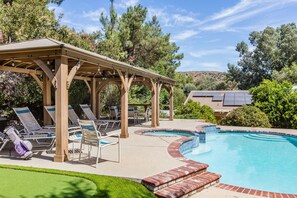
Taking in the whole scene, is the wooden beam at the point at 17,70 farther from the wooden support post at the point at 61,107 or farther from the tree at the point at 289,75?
the tree at the point at 289,75

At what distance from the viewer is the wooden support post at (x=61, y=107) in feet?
21.9

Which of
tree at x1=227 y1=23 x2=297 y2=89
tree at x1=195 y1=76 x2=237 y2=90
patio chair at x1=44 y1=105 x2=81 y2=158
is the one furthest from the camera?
tree at x1=195 y1=76 x2=237 y2=90

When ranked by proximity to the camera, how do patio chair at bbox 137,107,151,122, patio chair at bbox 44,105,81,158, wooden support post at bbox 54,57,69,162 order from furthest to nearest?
patio chair at bbox 137,107,151,122 → patio chair at bbox 44,105,81,158 → wooden support post at bbox 54,57,69,162

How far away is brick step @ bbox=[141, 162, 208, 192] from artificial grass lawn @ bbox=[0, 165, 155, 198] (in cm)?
15

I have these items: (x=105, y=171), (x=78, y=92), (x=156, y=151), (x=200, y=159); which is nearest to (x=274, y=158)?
(x=200, y=159)

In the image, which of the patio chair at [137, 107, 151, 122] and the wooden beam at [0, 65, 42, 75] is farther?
the patio chair at [137, 107, 151, 122]

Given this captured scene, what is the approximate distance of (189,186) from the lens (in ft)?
18.0

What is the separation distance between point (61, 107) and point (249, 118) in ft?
43.5

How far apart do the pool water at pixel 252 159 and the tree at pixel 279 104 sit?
3.68 metres

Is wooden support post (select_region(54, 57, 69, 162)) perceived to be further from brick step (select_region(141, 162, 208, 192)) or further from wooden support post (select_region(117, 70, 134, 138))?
wooden support post (select_region(117, 70, 134, 138))

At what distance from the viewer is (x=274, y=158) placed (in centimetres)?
1005

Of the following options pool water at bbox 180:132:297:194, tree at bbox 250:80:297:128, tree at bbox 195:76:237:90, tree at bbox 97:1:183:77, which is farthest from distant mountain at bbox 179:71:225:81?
pool water at bbox 180:132:297:194

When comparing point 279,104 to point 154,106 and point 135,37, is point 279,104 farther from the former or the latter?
point 135,37

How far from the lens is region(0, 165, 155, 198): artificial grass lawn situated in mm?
4688
